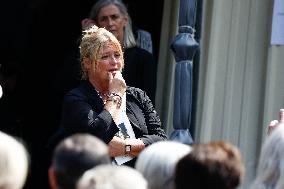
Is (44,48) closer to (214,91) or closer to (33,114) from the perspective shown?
(33,114)

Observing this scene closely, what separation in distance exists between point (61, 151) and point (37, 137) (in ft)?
13.4

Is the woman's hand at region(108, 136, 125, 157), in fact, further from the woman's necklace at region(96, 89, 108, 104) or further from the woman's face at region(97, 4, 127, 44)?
the woman's face at region(97, 4, 127, 44)

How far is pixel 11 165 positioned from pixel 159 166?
64cm

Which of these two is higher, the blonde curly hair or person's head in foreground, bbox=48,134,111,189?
the blonde curly hair

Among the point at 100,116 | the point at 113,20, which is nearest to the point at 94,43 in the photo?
the point at 100,116

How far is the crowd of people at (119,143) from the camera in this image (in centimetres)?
386

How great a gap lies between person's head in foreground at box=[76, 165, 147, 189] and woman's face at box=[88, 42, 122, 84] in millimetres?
1966

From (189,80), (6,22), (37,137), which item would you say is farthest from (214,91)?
(6,22)

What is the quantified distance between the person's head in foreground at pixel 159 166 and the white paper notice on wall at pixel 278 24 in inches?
117

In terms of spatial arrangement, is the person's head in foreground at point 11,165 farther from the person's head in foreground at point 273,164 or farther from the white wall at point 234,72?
the white wall at point 234,72

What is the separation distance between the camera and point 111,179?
11.8 ft

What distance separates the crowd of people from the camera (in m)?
3.86

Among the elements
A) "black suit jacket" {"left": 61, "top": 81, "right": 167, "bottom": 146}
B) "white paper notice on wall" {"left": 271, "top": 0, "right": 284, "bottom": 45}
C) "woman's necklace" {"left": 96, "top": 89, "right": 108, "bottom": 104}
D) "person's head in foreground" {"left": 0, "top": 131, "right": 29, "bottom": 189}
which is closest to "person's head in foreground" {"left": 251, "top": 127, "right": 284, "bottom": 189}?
"person's head in foreground" {"left": 0, "top": 131, "right": 29, "bottom": 189}

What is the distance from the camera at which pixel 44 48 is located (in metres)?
8.30
